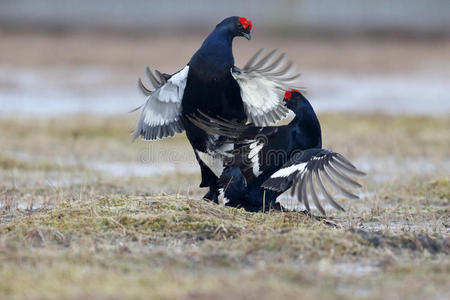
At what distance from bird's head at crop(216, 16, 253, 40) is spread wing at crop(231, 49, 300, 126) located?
419mm

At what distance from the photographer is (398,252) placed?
539 centimetres

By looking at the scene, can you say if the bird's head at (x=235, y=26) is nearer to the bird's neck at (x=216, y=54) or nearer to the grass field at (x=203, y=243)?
the bird's neck at (x=216, y=54)

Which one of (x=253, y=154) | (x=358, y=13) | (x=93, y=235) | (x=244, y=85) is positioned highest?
(x=358, y=13)

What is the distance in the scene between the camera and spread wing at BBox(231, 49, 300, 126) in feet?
21.4

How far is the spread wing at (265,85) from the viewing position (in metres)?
6.52

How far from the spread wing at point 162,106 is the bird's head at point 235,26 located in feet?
1.89

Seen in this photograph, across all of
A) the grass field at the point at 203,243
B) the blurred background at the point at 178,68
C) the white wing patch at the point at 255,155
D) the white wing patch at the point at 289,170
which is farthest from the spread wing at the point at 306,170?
the blurred background at the point at 178,68

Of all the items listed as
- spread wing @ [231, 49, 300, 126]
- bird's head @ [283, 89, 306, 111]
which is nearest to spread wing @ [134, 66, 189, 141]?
spread wing @ [231, 49, 300, 126]

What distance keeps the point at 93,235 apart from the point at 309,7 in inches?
1505

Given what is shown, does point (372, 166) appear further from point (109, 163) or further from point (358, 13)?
point (358, 13)

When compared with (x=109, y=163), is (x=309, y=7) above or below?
above

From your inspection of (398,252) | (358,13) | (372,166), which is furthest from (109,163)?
(358,13)

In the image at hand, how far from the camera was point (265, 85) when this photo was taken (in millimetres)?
6746

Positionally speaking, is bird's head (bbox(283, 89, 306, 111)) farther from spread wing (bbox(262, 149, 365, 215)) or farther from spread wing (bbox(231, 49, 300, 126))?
spread wing (bbox(262, 149, 365, 215))
